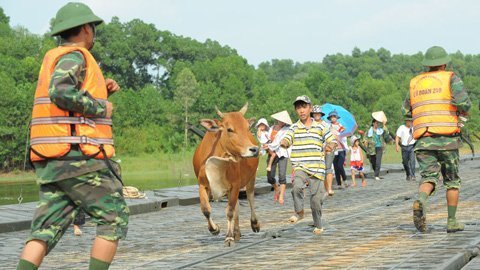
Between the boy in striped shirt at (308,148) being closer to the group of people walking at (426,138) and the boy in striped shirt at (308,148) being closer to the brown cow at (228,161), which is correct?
the group of people walking at (426,138)

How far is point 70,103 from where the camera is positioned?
19.9 ft

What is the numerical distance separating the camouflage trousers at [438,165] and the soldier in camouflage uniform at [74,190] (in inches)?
233

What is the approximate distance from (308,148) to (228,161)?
4.26ft

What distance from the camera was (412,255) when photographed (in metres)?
9.18

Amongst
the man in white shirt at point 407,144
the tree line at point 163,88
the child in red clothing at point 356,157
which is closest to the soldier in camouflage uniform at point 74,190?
the child in red clothing at point 356,157

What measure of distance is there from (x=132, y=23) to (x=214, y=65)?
12.8m

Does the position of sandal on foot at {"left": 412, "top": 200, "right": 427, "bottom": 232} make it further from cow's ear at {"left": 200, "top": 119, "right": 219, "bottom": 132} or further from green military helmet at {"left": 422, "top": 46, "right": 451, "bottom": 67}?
cow's ear at {"left": 200, "top": 119, "right": 219, "bottom": 132}

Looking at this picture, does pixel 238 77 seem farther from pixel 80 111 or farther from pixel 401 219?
pixel 80 111

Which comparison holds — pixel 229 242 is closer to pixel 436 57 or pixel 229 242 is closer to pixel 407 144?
pixel 436 57

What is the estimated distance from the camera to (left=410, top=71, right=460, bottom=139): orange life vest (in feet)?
37.3

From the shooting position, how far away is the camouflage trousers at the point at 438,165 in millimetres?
11383

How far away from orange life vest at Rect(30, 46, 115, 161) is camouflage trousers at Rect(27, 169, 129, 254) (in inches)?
7.5

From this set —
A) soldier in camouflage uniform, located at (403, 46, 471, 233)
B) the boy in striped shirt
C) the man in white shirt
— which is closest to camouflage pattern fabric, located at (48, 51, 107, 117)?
soldier in camouflage uniform, located at (403, 46, 471, 233)

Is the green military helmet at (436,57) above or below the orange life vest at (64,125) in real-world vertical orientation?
above
